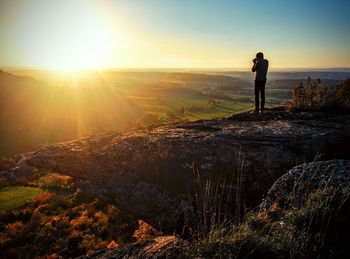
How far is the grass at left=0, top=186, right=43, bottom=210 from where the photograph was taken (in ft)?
132

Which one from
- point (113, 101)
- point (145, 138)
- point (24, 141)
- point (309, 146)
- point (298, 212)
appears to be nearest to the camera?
point (298, 212)

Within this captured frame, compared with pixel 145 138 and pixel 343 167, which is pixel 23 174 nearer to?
pixel 145 138

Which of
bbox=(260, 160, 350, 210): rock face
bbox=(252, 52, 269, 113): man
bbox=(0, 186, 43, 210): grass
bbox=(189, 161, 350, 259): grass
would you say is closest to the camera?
bbox=(189, 161, 350, 259): grass

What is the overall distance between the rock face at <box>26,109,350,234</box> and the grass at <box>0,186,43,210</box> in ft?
115

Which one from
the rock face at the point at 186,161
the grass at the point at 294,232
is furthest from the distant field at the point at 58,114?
the grass at the point at 294,232

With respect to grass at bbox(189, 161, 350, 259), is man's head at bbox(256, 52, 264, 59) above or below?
above

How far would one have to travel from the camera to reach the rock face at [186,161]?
768cm

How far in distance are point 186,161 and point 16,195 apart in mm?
43337

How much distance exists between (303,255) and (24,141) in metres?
102

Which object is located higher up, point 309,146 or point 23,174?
point 309,146

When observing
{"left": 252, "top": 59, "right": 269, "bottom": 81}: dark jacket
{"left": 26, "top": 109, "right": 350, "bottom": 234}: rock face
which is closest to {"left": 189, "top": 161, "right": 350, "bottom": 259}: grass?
{"left": 26, "top": 109, "right": 350, "bottom": 234}: rock face

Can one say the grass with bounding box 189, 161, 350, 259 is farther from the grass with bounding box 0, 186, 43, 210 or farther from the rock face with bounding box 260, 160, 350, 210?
the grass with bounding box 0, 186, 43, 210

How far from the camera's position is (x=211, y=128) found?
392 inches

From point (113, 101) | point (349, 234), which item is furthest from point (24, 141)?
point (349, 234)
